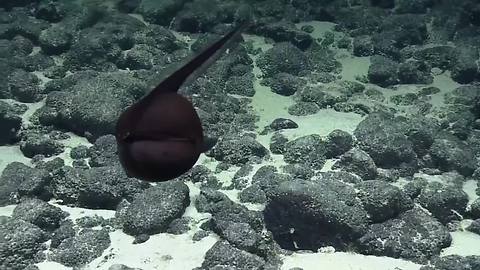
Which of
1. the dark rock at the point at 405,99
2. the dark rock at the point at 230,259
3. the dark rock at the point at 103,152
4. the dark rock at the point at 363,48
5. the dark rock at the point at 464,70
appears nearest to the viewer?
the dark rock at the point at 230,259

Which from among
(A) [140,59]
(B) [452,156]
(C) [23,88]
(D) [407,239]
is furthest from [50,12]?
(D) [407,239]

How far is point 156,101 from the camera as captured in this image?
1517 millimetres

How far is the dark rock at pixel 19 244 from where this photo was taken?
4.36 metres

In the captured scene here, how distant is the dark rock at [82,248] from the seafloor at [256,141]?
0.5 inches

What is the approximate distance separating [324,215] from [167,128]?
3.39 meters

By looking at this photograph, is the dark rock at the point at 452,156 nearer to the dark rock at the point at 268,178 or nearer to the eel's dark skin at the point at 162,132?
the dark rock at the point at 268,178

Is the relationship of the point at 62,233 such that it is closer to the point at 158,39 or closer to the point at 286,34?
the point at 158,39

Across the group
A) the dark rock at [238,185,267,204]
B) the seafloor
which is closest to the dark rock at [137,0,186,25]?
the seafloor

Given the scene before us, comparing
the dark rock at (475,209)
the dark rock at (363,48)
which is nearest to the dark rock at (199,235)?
the dark rock at (475,209)

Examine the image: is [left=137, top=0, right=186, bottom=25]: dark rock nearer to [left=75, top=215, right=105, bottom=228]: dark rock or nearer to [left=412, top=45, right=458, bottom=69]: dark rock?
[left=412, top=45, right=458, bottom=69]: dark rock

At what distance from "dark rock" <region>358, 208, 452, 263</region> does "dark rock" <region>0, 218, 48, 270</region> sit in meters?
3.19

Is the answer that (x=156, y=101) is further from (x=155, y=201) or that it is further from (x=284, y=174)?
(x=284, y=174)

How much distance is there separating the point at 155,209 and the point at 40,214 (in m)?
1.18

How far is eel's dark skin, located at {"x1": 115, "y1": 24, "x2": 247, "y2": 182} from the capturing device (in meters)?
1.49
